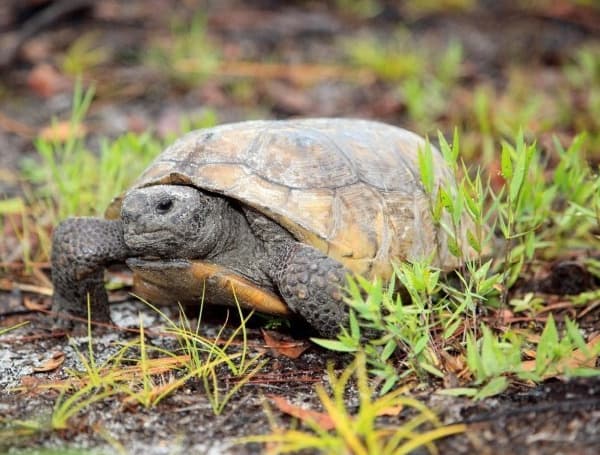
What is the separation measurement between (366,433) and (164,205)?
139cm

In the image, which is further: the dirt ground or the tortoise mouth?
the tortoise mouth

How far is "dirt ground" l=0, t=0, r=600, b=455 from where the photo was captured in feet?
7.70

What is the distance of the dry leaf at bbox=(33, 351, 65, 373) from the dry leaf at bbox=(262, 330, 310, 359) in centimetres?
85

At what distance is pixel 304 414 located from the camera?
2438 mm

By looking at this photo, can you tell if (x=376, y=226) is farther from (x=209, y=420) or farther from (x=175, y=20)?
(x=175, y=20)

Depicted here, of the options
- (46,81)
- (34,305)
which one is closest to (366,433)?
(34,305)

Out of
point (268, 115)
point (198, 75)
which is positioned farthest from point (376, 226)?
point (198, 75)

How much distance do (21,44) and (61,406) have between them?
5.67 metres

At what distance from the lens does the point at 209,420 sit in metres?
2.51

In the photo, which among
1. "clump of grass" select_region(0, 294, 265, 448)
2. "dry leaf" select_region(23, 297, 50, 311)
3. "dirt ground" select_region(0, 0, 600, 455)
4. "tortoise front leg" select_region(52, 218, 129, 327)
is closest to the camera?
"dirt ground" select_region(0, 0, 600, 455)

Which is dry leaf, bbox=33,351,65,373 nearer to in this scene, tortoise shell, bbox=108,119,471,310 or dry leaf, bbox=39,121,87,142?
tortoise shell, bbox=108,119,471,310

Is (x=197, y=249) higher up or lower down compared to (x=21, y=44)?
lower down

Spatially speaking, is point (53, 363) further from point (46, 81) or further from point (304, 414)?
point (46, 81)

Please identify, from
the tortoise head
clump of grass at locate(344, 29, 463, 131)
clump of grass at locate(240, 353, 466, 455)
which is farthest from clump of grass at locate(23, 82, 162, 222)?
clump of grass at locate(344, 29, 463, 131)
